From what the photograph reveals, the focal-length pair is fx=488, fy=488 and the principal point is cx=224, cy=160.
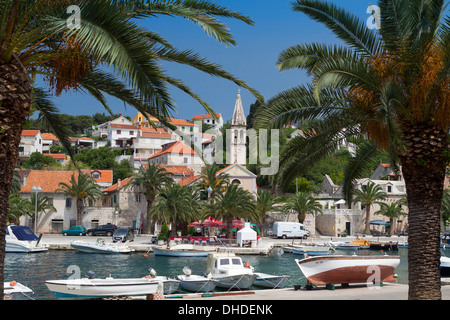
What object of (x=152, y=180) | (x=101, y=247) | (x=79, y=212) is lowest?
(x=101, y=247)

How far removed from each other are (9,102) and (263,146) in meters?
6.40

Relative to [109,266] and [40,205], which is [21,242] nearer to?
[109,266]

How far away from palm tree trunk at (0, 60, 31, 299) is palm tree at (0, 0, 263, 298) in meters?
0.01

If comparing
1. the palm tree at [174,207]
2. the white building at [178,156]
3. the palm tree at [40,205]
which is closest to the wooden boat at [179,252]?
the palm tree at [174,207]

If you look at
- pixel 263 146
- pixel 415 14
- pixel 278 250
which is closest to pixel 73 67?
pixel 263 146

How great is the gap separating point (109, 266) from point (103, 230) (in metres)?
29.1

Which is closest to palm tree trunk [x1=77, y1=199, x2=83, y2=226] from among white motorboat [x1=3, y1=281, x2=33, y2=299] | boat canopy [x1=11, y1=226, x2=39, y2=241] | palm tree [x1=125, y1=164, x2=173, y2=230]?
palm tree [x1=125, y1=164, x2=173, y2=230]

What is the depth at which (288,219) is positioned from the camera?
73.8m

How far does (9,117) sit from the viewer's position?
751 centimetres

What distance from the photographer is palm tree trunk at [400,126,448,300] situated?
10.8 meters

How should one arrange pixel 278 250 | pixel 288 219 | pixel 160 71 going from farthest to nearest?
pixel 288 219 < pixel 278 250 < pixel 160 71

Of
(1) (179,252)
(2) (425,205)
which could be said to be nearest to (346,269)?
(2) (425,205)

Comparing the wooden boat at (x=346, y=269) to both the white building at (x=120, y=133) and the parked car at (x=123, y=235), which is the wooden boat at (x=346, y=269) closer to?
the parked car at (x=123, y=235)

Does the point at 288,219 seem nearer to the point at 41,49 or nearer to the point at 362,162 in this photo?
the point at 362,162
